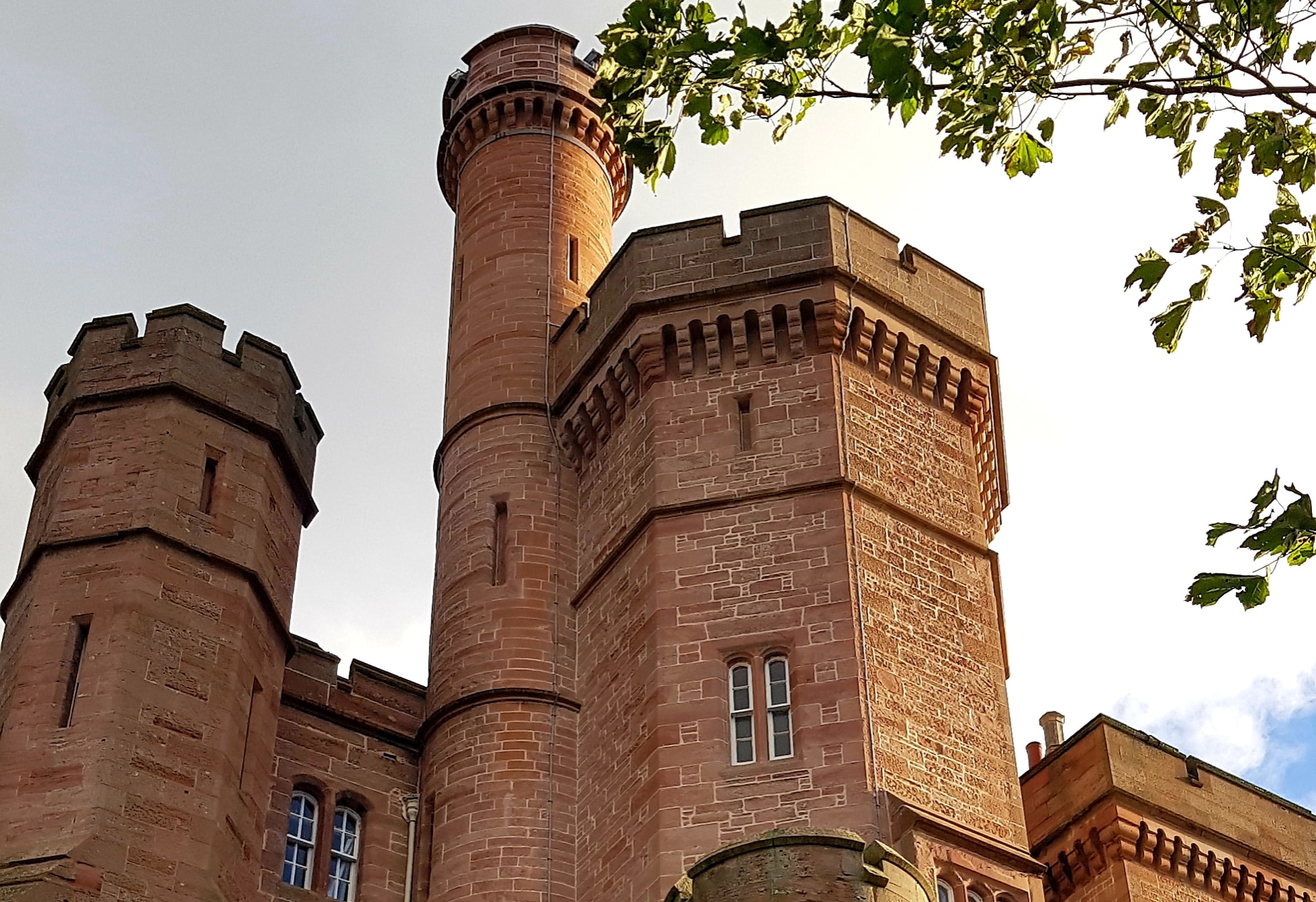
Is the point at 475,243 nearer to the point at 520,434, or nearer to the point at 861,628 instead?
the point at 520,434

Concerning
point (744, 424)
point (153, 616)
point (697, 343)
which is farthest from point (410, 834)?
point (697, 343)

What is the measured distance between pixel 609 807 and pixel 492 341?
7532mm

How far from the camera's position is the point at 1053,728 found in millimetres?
29156

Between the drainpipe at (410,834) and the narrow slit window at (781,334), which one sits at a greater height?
the narrow slit window at (781,334)

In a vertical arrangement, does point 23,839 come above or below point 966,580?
below

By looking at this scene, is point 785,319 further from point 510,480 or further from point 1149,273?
point 1149,273

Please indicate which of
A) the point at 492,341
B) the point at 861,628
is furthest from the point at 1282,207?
the point at 492,341

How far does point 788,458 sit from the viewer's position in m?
20.2

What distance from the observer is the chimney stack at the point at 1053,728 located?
2878cm

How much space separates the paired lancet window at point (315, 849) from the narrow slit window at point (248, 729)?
3.49 feet

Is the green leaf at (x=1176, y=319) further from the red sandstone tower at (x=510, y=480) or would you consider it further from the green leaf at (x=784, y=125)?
the red sandstone tower at (x=510, y=480)

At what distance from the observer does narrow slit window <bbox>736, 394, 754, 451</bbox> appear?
20594 mm

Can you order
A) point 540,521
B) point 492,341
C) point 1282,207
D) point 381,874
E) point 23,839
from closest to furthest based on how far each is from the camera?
point 1282,207 → point 23,839 → point 381,874 → point 540,521 → point 492,341

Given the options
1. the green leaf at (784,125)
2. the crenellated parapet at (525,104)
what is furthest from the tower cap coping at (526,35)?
the green leaf at (784,125)
